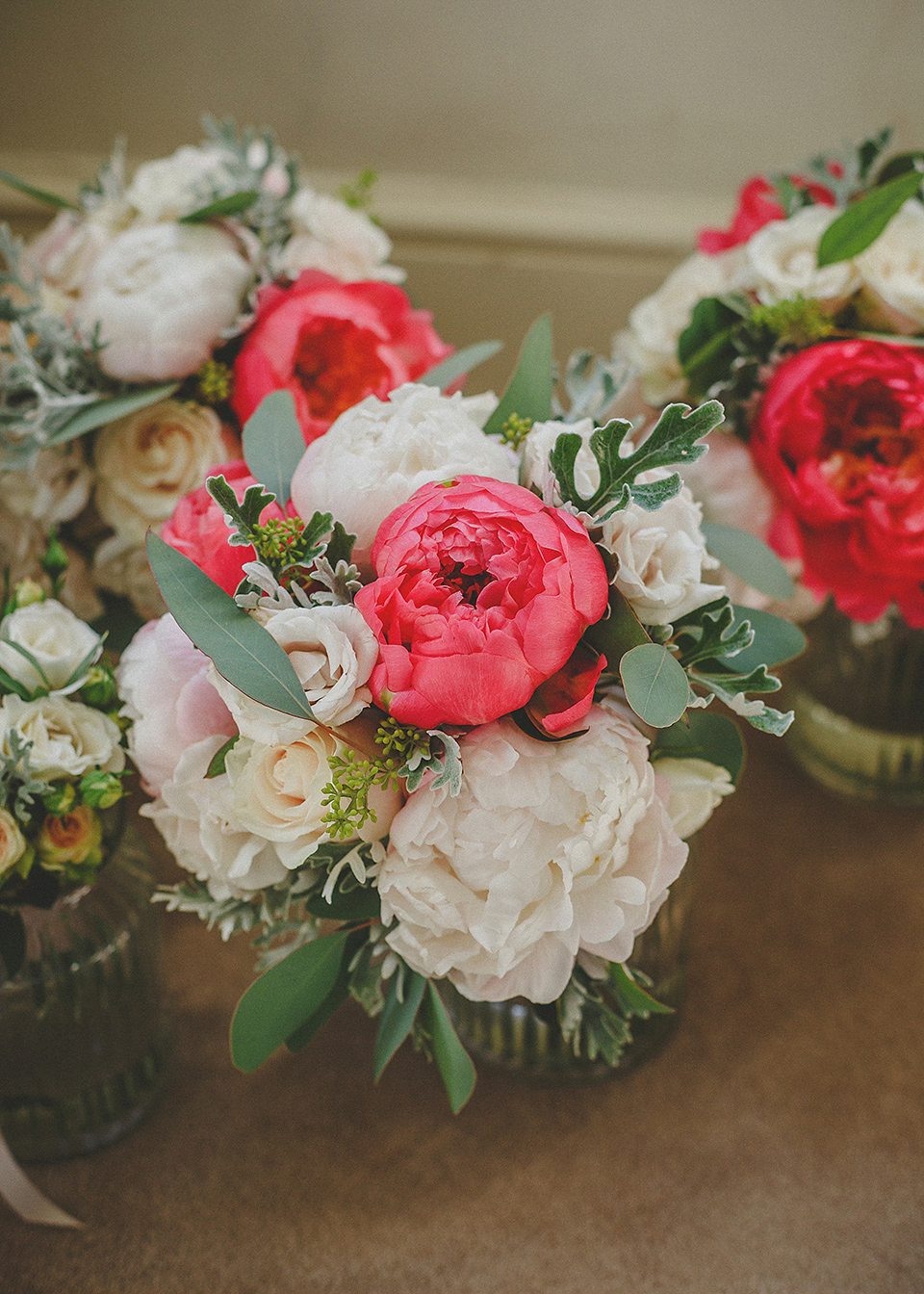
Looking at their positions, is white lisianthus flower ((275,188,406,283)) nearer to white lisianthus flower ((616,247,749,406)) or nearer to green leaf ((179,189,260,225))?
green leaf ((179,189,260,225))

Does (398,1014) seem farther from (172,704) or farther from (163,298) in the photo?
(163,298)

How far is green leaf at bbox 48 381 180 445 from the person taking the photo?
607mm

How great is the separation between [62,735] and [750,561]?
36 cm

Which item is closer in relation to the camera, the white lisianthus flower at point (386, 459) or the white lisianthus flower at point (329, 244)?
the white lisianthus flower at point (386, 459)

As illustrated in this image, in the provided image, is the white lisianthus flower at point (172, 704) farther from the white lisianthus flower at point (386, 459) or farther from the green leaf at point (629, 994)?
the green leaf at point (629, 994)

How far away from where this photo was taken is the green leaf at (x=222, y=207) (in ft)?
2.03

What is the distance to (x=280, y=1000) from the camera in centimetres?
47

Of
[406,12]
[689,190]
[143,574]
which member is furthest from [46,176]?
[689,190]

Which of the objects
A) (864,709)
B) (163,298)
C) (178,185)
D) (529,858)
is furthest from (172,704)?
(864,709)

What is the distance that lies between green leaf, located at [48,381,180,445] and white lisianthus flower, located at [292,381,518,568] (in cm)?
19

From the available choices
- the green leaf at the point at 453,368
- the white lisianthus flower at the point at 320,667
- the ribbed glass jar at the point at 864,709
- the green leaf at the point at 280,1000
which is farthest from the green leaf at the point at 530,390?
the ribbed glass jar at the point at 864,709

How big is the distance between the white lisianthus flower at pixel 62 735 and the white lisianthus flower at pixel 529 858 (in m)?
0.17

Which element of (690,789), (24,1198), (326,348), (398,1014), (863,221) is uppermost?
(863,221)

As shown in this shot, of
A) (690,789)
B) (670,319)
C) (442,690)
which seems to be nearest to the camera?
(442,690)
